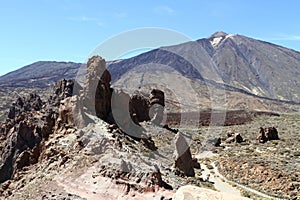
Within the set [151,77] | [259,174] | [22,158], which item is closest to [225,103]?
[151,77]

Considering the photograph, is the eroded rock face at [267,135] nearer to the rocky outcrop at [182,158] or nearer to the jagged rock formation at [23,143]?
the rocky outcrop at [182,158]

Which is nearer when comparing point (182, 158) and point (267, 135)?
point (182, 158)

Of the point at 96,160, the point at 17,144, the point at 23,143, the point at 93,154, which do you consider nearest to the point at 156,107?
the point at 23,143

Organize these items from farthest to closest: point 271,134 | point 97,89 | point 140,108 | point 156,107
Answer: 1. point 271,134
2. point 156,107
3. point 140,108
4. point 97,89

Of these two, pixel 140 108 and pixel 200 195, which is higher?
pixel 140 108

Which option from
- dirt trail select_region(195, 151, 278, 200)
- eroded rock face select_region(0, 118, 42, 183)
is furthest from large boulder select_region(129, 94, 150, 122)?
eroded rock face select_region(0, 118, 42, 183)

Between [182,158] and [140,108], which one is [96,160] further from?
[140,108]

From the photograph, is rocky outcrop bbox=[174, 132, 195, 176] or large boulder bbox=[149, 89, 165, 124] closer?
rocky outcrop bbox=[174, 132, 195, 176]

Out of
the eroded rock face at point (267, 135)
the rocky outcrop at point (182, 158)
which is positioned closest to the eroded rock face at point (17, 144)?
the rocky outcrop at point (182, 158)

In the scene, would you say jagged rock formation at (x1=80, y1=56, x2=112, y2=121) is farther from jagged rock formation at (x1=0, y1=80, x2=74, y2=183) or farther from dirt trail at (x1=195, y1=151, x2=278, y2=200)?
dirt trail at (x1=195, y1=151, x2=278, y2=200)
